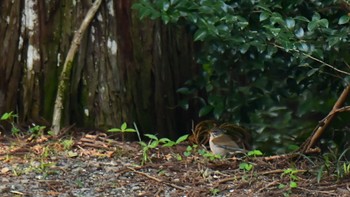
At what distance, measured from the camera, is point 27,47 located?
7.55 metres

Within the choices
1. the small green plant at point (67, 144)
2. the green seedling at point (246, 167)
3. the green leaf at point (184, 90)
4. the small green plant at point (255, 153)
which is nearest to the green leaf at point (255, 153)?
the small green plant at point (255, 153)

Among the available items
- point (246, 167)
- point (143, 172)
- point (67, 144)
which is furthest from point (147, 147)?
point (246, 167)

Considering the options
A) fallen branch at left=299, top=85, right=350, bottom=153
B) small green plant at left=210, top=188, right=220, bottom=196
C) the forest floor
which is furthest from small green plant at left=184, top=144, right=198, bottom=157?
fallen branch at left=299, top=85, right=350, bottom=153

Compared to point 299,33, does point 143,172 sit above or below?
below

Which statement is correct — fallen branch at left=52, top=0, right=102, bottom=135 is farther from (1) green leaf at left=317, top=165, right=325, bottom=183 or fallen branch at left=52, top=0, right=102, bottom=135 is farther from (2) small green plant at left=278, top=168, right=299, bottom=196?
→ (1) green leaf at left=317, top=165, right=325, bottom=183

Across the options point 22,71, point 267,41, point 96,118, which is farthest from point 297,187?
point 22,71

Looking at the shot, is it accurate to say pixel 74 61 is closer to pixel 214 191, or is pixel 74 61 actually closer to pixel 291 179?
pixel 214 191

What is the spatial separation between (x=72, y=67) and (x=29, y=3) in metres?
0.62

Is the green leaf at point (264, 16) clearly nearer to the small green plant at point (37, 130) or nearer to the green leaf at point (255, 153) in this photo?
the green leaf at point (255, 153)

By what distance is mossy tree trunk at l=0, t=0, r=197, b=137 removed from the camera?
24.8 feet

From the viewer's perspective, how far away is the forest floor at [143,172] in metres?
6.37

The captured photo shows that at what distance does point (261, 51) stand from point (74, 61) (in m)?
1.58

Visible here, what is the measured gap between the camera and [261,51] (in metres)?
6.98

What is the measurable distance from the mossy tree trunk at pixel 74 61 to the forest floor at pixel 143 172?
37cm
